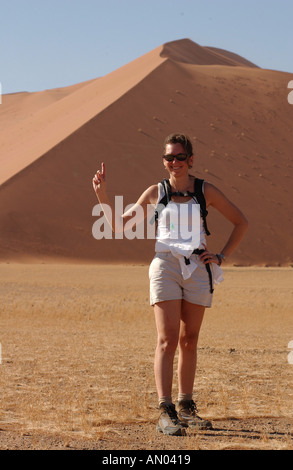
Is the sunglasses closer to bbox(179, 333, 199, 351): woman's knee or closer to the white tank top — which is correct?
the white tank top

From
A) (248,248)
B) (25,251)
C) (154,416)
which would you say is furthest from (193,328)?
(248,248)

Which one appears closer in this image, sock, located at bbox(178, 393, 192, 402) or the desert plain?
sock, located at bbox(178, 393, 192, 402)

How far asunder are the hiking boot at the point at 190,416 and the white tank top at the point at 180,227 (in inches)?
40.7

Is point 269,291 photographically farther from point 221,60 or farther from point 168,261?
point 221,60

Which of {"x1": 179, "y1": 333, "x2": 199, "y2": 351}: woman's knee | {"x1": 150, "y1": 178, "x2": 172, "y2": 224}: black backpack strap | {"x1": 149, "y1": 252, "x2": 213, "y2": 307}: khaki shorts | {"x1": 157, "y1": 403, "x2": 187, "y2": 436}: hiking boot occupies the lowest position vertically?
{"x1": 157, "y1": 403, "x2": 187, "y2": 436}: hiking boot

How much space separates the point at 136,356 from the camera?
27.4 ft

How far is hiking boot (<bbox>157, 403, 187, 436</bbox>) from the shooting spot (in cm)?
461

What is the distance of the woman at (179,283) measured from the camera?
4.84m

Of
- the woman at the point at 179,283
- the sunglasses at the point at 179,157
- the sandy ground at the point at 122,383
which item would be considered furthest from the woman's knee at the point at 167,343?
the sunglasses at the point at 179,157

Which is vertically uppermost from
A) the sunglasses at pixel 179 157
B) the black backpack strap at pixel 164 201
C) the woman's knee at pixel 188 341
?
the sunglasses at pixel 179 157

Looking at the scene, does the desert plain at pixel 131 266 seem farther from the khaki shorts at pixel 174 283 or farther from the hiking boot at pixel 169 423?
the khaki shorts at pixel 174 283

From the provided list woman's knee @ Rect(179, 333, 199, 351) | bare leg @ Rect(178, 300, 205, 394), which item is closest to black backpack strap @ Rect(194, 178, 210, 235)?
bare leg @ Rect(178, 300, 205, 394)

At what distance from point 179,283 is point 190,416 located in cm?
87

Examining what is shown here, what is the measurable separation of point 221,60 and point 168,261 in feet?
251
